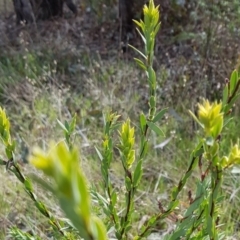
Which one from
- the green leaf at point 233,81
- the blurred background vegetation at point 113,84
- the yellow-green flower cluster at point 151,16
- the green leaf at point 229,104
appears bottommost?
the blurred background vegetation at point 113,84

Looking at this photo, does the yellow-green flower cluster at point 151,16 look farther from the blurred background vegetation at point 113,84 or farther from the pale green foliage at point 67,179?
the blurred background vegetation at point 113,84

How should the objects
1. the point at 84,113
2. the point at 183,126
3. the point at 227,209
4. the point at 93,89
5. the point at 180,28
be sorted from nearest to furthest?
the point at 227,209
the point at 183,126
the point at 84,113
the point at 93,89
the point at 180,28

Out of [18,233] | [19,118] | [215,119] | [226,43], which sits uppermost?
[215,119]

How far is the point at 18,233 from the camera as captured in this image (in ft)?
3.23

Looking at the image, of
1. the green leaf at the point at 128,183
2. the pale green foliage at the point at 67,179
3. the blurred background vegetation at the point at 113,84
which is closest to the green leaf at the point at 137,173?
the green leaf at the point at 128,183

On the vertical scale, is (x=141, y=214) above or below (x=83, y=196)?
below

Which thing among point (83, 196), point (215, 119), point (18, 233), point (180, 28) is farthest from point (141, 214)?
point (180, 28)

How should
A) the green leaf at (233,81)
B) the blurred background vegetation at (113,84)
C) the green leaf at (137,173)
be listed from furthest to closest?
1. the blurred background vegetation at (113,84)
2. the green leaf at (137,173)
3. the green leaf at (233,81)

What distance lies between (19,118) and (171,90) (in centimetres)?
100

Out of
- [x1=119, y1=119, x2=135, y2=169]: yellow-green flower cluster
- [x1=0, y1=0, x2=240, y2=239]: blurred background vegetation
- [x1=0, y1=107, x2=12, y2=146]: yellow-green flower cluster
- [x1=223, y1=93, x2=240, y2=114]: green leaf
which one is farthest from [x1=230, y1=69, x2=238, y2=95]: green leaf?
[x1=0, y1=0, x2=240, y2=239]: blurred background vegetation

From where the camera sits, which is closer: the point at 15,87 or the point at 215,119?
the point at 215,119

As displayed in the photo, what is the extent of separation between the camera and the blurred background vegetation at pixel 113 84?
2.09 m

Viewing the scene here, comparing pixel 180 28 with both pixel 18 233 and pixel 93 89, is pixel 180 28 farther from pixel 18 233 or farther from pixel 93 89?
pixel 18 233

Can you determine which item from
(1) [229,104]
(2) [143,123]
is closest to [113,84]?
(2) [143,123]
